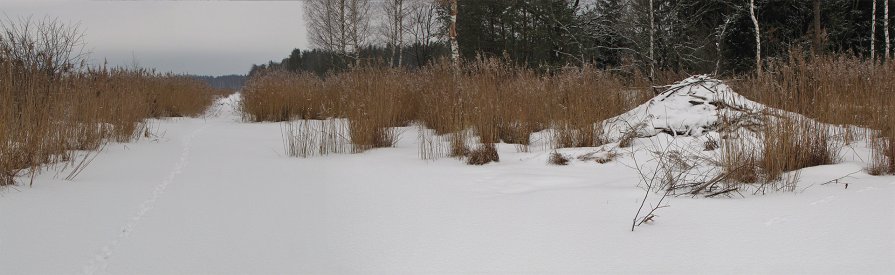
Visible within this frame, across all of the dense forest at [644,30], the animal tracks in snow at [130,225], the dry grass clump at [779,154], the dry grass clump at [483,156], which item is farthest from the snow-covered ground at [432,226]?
the dense forest at [644,30]

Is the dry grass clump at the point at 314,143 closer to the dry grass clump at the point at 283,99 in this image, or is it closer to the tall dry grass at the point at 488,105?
the tall dry grass at the point at 488,105

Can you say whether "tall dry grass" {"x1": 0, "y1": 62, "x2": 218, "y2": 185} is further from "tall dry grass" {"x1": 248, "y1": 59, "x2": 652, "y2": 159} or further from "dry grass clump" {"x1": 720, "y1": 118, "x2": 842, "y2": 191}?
"dry grass clump" {"x1": 720, "y1": 118, "x2": 842, "y2": 191}

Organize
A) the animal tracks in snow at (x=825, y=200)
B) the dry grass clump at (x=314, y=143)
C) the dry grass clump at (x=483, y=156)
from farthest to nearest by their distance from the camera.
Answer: the dry grass clump at (x=314, y=143) → the dry grass clump at (x=483, y=156) → the animal tracks in snow at (x=825, y=200)

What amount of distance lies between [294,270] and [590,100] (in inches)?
163

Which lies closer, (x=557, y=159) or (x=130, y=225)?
(x=130, y=225)

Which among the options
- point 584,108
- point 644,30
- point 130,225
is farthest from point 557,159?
point 644,30

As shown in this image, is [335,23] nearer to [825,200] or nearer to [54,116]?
[54,116]

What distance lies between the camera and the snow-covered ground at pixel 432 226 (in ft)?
6.59

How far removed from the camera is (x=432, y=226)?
8.34 ft

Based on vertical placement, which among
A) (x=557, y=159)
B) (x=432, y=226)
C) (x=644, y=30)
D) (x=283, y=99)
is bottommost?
(x=432, y=226)

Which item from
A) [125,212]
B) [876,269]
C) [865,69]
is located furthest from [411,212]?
[865,69]

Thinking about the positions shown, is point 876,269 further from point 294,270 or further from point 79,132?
point 79,132

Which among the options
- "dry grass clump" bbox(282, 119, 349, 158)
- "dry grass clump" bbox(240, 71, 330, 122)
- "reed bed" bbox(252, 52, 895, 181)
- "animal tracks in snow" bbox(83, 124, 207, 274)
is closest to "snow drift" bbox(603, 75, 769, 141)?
"reed bed" bbox(252, 52, 895, 181)

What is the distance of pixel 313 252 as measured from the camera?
2.22m
